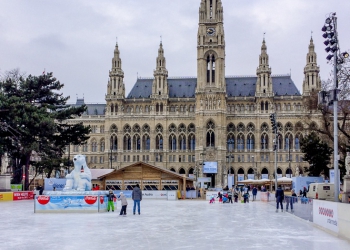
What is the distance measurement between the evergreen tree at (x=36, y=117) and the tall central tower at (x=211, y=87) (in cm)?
3800

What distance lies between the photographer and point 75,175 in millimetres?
30938

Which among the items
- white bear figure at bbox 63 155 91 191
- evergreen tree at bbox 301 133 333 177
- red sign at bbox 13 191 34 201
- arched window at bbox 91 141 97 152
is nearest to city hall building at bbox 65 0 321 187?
arched window at bbox 91 141 97 152

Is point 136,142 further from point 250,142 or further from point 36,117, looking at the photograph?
point 36,117

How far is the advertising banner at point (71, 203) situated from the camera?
30152mm

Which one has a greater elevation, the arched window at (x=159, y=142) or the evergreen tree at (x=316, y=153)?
the arched window at (x=159, y=142)

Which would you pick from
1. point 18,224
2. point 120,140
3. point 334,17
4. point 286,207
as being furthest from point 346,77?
point 120,140

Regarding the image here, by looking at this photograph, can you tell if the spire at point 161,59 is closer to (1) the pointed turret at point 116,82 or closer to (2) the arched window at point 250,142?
(1) the pointed turret at point 116,82

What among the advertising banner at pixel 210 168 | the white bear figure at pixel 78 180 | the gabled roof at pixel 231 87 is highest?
the gabled roof at pixel 231 87

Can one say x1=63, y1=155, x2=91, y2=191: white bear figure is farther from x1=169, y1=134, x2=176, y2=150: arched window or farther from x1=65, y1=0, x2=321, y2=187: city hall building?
x1=169, y1=134, x2=176, y2=150: arched window

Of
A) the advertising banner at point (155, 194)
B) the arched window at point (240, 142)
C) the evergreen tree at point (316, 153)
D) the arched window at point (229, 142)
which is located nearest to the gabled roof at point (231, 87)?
the arched window at point (240, 142)

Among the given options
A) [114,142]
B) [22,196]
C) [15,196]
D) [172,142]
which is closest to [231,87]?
[172,142]

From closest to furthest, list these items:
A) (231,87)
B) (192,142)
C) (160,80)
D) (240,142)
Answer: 1. (240,142)
2. (192,142)
3. (160,80)
4. (231,87)

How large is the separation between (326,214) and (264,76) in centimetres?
8176

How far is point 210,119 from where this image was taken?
97.4 meters
